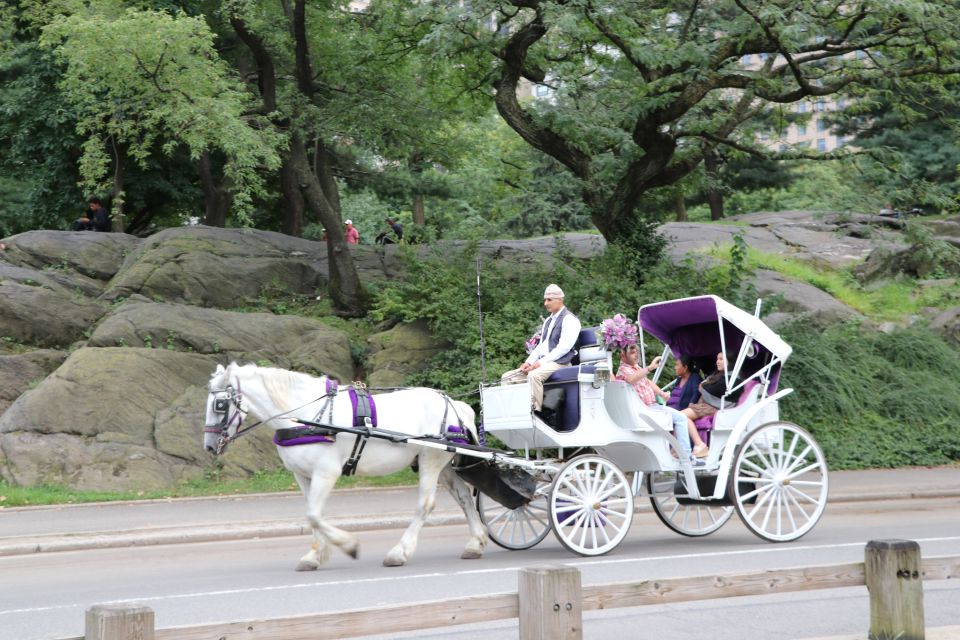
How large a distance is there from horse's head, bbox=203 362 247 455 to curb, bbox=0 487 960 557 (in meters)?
4.06

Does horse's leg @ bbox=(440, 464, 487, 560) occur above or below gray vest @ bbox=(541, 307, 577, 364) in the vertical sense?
below

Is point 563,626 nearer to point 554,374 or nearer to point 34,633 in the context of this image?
point 34,633

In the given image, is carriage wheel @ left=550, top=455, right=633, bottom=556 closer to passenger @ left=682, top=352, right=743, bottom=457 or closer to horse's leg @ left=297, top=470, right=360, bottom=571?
passenger @ left=682, top=352, right=743, bottom=457

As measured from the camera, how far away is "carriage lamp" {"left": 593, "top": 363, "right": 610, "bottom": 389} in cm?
1134

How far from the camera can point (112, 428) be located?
59.3ft

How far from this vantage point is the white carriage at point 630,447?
11125 millimetres

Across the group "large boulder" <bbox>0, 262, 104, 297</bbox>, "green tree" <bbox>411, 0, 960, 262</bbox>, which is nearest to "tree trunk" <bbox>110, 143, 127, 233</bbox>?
"large boulder" <bbox>0, 262, 104, 297</bbox>

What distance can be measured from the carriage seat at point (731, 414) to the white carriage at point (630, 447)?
0.05ft

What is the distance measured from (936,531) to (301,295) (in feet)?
52.1

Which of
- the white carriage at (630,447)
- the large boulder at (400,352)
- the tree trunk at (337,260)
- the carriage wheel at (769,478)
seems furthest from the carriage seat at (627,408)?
the tree trunk at (337,260)

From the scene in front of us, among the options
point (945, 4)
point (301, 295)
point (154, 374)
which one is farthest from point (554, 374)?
point (301, 295)

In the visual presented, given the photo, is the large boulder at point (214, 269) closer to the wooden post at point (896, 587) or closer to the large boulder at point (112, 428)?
the large boulder at point (112, 428)

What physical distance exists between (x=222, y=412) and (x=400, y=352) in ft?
36.7

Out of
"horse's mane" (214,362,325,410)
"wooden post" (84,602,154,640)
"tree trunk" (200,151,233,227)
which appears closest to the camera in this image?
"wooden post" (84,602,154,640)
